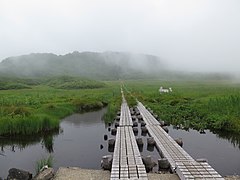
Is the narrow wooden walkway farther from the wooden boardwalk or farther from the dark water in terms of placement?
the wooden boardwalk

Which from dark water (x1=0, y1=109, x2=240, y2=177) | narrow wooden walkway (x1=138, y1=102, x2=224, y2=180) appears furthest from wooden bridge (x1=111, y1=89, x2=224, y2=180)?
dark water (x1=0, y1=109, x2=240, y2=177)

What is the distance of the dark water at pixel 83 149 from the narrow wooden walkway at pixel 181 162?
886 millimetres

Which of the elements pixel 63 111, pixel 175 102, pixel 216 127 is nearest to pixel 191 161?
pixel 216 127

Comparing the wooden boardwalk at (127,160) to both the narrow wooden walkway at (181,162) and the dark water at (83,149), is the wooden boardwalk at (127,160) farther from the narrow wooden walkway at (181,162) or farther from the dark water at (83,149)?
the narrow wooden walkway at (181,162)

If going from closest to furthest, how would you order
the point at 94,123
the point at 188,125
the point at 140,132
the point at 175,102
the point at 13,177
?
the point at 13,177, the point at 140,132, the point at 188,125, the point at 94,123, the point at 175,102

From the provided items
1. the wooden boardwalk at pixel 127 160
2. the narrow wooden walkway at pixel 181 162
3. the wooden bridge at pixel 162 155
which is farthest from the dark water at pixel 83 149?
the wooden boardwalk at pixel 127 160

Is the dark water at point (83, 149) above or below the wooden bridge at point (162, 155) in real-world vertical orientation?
below

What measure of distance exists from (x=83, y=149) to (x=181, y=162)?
7.78 metres

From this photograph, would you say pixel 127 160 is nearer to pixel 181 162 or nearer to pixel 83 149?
pixel 181 162

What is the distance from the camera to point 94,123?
2934 centimetres

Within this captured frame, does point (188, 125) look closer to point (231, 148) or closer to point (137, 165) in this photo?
point (231, 148)

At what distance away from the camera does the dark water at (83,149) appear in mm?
15938

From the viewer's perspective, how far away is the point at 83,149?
62.5 feet

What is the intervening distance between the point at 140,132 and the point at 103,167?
10.7 m
